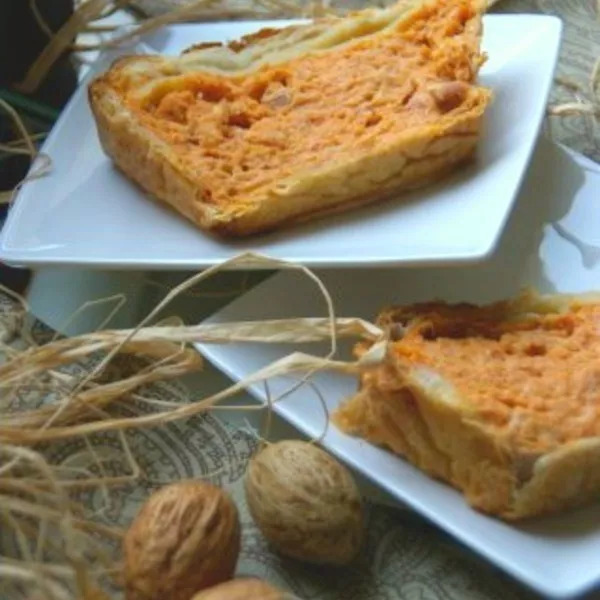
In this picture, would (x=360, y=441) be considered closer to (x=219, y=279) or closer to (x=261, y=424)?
(x=261, y=424)

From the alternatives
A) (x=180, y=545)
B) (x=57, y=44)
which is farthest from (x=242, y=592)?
(x=57, y=44)

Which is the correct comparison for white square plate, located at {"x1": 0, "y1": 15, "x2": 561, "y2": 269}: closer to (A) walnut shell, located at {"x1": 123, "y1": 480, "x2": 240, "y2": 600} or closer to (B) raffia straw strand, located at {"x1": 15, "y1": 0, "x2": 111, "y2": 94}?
(B) raffia straw strand, located at {"x1": 15, "y1": 0, "x2": 111, "y2": 94}

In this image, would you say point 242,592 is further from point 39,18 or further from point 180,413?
point 39,18

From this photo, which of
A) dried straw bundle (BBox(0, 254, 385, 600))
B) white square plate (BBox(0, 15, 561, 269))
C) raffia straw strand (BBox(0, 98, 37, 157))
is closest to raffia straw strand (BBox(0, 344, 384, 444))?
dried straw bundle (BBox(0, 254, 385, 600))

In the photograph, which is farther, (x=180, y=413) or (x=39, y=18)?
(x=39, y=18)

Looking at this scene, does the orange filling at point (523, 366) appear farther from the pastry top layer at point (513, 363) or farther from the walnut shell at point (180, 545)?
the walnut shell at point (180, 545)

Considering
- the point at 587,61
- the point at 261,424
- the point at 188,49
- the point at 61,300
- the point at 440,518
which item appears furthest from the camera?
the point at 587,61

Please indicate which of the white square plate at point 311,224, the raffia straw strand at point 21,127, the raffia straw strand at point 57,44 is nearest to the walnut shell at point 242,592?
the white square plate at point 311,224

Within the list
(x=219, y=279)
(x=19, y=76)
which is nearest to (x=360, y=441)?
(x=219, y=279)
